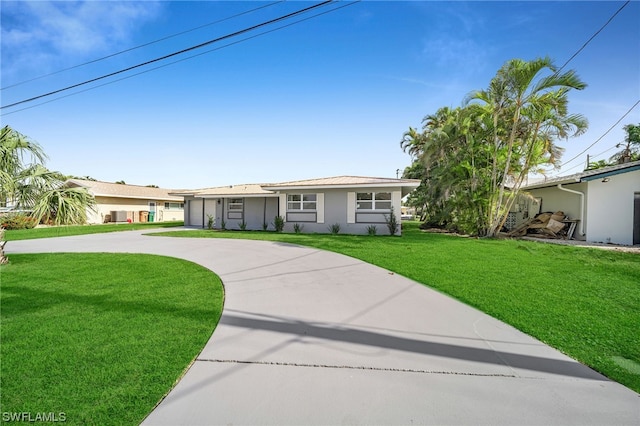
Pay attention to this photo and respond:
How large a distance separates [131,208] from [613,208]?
35450 mm

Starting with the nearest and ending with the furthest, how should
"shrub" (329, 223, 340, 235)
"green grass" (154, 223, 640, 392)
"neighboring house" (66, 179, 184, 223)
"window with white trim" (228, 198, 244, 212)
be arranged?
1. "green grass" (154, 223, 640, 392)
2. "shrub" (329, 223, 340, 235)
3. "window with white trim" (228, 198, 244, 212)
4. "neighboring house" (66, 179, 184, 223)

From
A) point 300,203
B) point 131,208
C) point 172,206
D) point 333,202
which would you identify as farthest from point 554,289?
point 172,206

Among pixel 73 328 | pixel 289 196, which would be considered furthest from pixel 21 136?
pixel 289 196

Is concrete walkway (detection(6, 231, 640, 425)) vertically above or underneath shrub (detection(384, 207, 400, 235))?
underneath

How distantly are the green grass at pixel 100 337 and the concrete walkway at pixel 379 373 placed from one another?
26cm

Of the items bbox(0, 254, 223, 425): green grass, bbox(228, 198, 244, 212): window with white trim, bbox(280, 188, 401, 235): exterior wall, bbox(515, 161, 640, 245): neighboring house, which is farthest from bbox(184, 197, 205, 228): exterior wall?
bbox(515, 161, 640, 245): neighboring house

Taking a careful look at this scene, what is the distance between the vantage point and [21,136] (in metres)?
4.46

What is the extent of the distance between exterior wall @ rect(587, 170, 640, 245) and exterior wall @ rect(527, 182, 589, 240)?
0.31 m

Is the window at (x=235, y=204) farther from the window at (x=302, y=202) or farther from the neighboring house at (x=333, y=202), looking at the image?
the window at (x=302, y=202)

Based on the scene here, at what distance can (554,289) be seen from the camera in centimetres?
525

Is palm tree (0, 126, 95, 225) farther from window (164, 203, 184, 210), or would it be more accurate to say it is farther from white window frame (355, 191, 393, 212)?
window (164, 203, 184, 210)

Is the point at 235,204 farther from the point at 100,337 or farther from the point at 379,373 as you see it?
the point at 379,373

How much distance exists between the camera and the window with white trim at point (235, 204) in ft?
65.6

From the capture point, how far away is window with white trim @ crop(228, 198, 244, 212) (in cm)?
2000
